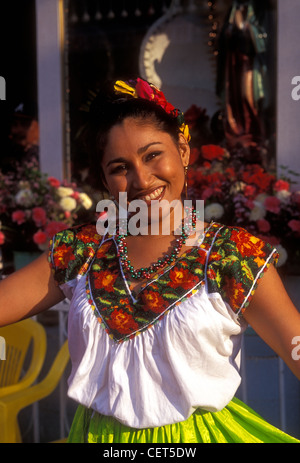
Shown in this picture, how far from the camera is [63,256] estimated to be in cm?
150

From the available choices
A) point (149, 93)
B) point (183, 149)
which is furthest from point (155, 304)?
point (149, 93)

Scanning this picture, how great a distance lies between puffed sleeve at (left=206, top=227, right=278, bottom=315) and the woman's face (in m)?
0.21

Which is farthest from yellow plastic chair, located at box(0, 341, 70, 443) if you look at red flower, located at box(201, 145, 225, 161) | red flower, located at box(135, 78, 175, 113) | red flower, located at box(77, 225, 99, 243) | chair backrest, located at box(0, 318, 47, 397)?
red flower, located at box(201, 145, 225, 161)

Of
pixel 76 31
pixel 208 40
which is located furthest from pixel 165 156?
pixel 76 31

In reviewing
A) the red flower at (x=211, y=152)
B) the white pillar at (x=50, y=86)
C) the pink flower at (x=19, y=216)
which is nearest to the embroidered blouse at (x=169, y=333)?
the pink flower at (x=19, y=216)

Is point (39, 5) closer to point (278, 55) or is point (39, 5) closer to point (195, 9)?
point (195, 9)

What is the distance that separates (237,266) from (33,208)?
2.74 m

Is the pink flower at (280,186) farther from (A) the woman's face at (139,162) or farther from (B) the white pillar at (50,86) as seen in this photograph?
(B) the white pillar at (50,86)

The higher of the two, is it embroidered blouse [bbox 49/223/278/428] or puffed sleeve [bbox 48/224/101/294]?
puffed sleeve [bbox 48/224/101/294]

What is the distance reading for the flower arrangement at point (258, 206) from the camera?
328 cm

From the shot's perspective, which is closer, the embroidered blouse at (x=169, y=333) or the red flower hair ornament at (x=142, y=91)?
the embroidered blouse at (x=169, y=333)

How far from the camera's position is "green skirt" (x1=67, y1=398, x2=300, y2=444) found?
1.31 m

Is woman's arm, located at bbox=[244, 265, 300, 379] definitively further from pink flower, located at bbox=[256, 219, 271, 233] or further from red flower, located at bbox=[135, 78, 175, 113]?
pink flower, located at bbox=[256, 219, 271, 233]

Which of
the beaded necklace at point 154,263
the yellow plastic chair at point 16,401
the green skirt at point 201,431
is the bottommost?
the yellow plastic chair at point 16,401
